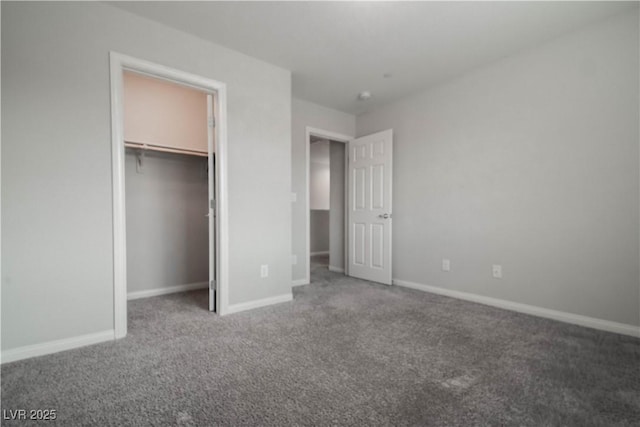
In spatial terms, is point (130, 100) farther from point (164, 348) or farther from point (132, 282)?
point (164, 348)

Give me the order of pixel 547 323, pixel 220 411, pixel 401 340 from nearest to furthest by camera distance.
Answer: pixel 220 411, pixel 401 340, pixel 547 323

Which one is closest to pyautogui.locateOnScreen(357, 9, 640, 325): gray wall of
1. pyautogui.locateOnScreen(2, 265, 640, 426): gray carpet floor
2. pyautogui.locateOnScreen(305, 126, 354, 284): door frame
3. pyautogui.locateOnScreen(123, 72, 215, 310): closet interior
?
pyautogui.locateOnScreen(2, 265, 640, 426): gray carpet floor

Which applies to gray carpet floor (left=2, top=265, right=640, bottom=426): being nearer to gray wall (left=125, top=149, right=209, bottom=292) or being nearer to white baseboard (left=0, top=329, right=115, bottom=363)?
white baseboard (left=0, top=329, right=115, bottom=363)

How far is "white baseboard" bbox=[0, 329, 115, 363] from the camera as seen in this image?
186cm

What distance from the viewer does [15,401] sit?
4.73 ft

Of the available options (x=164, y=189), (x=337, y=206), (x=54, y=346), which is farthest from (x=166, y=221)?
(x=337, y=206)

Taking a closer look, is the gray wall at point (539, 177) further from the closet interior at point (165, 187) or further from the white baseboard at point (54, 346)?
the white baseboard at point (54, 346)

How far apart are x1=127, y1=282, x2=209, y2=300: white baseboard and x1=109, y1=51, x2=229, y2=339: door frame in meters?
1.10

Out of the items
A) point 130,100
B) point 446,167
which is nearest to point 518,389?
point 446,167

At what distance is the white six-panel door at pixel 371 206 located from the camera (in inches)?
154

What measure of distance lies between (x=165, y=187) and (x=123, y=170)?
1.30m

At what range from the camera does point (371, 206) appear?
4.12 meters

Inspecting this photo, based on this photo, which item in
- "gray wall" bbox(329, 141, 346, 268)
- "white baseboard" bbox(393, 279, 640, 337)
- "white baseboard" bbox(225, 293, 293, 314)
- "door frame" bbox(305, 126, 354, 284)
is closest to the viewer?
"white baseboard" bbox(393, 279, 640, 337)

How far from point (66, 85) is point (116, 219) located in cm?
96
